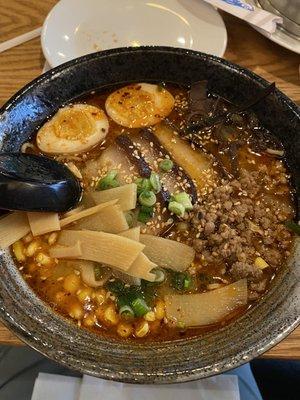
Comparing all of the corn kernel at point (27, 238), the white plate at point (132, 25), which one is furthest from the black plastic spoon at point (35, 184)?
the white plate at point (132, 25)

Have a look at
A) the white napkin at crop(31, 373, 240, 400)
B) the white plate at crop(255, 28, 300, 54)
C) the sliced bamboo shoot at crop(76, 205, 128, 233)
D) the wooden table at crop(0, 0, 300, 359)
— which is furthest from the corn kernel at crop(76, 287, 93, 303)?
the white plate at crop(255, 28, 300, 54)

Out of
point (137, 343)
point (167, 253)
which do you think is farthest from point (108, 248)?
point (137, 343)

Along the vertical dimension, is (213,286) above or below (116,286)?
above

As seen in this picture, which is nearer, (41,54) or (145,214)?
(145,214)

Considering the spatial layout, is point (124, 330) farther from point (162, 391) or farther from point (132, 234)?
point (162, 391)

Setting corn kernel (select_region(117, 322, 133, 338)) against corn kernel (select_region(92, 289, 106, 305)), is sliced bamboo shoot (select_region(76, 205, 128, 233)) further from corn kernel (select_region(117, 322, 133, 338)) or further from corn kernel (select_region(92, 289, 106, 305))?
corn kernel (select_region(117, 322, 133, 338))

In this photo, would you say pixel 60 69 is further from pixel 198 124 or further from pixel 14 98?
pixel 198 124
